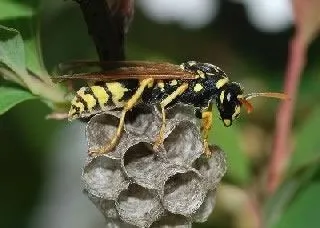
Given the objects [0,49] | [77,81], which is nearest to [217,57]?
[77,81]

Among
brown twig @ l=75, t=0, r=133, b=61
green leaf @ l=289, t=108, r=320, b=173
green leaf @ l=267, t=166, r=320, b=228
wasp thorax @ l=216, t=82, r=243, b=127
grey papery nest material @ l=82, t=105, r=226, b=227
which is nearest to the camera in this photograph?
brown twig @ l=75, t=0, r=133, b=61

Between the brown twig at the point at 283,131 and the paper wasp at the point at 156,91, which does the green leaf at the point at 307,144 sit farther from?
the paper wasp at the point at 156,91

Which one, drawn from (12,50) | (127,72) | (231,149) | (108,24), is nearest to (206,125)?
(127,72)

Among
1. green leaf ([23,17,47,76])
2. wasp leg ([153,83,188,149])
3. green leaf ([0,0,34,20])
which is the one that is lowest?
wasp leg ([153,83,188,149])

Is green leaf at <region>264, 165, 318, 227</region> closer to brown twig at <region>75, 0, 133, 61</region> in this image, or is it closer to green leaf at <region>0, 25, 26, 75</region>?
brown twig at <region>75, 0, 133, 61</region>

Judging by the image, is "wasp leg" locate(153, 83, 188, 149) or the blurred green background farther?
the blurred green background

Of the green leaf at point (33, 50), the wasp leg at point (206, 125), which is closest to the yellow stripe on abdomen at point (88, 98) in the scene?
the green leaf at point (33, 50)

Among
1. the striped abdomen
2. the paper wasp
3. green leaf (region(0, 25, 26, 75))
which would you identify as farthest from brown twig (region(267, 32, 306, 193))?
green leaf (region(0, 25, 26, 75))
